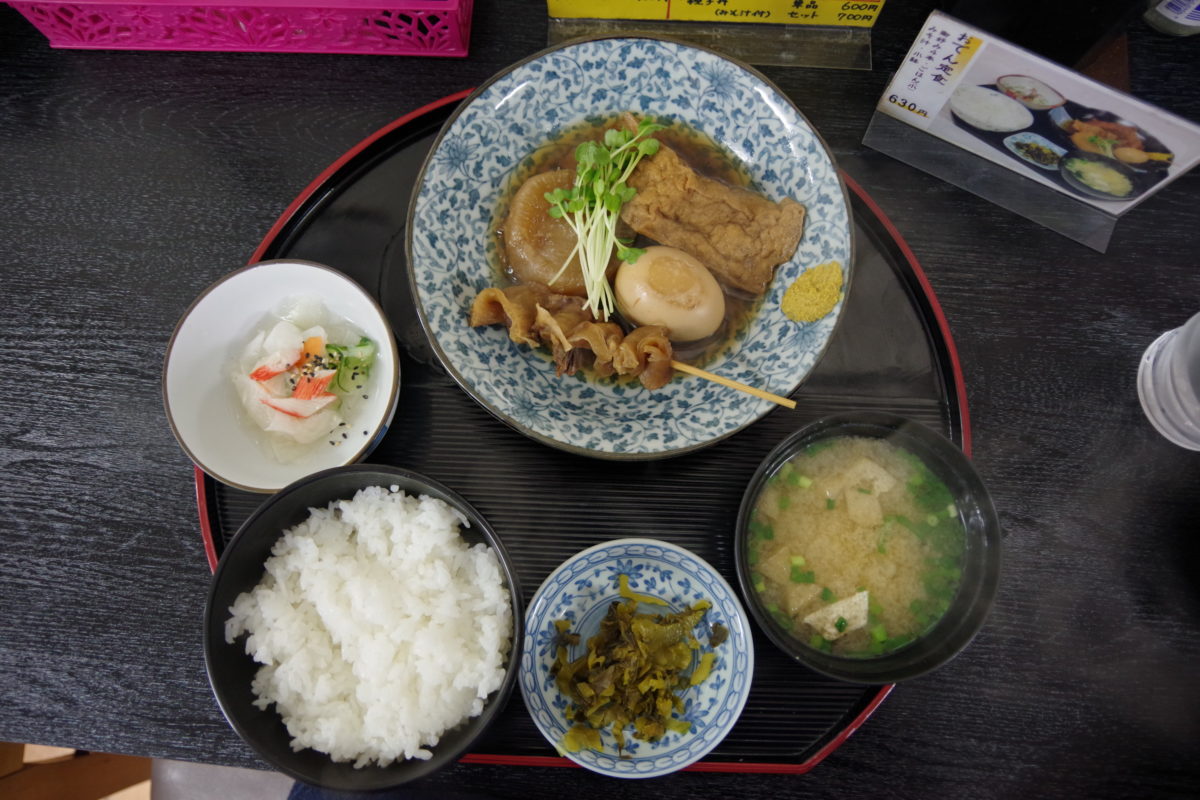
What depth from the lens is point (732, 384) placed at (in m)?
1.92

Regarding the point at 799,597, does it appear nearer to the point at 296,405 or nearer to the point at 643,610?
the point at 643,610

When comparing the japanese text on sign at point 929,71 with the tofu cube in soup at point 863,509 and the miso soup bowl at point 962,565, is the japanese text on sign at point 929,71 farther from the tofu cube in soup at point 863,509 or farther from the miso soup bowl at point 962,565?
the tofu cube in soup at point 863,509

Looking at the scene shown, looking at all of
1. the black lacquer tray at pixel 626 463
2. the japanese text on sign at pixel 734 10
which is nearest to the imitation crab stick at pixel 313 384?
the black lacquer tray at pixel 626 463

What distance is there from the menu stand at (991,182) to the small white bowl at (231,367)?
1.73 metres

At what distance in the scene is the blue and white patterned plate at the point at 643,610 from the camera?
1.68m

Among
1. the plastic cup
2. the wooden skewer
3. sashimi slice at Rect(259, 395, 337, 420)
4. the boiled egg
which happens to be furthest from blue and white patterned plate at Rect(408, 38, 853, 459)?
the plastic cup

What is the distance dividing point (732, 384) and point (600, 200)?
0.69 meters

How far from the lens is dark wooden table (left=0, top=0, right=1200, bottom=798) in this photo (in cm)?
189

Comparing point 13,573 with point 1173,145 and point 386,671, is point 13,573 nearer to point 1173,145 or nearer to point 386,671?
point 386,671

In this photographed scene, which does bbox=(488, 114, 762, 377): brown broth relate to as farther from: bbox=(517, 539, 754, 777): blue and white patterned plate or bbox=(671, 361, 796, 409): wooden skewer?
bbox=(517, 539, 754, 777): blue and white patterned plate

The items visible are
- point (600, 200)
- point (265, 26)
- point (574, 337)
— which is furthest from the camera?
point (265, 26)

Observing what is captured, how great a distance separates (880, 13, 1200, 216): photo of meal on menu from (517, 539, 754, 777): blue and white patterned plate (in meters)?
1.61

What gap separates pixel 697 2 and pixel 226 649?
2363 mm

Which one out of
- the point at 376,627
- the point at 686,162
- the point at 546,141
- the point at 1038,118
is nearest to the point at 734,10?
the point at 686,162
